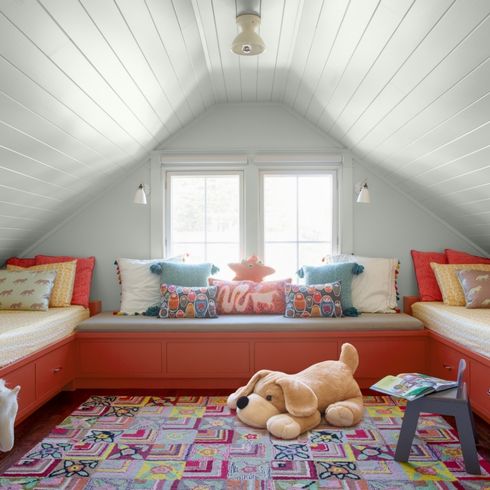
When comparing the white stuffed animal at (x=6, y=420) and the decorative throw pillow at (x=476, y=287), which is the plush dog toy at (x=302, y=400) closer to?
the decorative throw pillow at (x=476, y=287)

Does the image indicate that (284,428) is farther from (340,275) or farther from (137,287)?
(137,287)

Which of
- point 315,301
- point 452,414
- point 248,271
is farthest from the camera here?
point 248,271

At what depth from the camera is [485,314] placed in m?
3.19

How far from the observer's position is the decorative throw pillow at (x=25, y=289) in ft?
11.4

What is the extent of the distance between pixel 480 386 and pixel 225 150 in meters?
2.57

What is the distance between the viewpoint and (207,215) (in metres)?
4.23

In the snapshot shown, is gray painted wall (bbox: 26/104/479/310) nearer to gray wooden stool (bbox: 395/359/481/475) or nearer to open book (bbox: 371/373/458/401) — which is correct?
open book (bbox: 371/373/458/401)

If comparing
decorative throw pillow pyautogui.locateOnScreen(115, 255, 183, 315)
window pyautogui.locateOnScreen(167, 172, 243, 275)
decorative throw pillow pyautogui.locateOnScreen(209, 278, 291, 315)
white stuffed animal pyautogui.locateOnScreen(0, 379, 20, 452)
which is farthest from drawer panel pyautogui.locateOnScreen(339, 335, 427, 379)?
white stuffed animal pyautogui.locateOnScreen(0, 379, 20, 452)

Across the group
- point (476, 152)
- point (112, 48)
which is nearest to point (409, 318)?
point (476, 152)

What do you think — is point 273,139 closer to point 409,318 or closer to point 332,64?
point 332,64

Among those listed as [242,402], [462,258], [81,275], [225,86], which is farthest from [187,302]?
[462,258]

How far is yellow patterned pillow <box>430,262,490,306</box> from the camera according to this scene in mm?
3635

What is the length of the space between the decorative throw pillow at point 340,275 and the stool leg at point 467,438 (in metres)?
1.54

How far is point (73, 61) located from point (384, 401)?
2.68 metres
